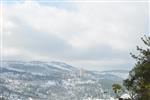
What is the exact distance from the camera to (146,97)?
34.9 meters

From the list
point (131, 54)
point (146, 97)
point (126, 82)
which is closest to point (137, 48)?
A: point (131, 54)

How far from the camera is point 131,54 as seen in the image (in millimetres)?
40125

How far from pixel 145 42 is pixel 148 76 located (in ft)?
9.93

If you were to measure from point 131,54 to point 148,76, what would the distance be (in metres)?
3.69

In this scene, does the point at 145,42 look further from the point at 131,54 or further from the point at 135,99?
the point at 135,99

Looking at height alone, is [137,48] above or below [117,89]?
above

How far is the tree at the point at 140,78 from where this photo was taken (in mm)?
36375

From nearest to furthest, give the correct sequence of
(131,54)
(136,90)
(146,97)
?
(146,97), (136,90), (131,54)

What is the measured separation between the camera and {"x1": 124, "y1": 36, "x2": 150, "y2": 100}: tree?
36.4 meters

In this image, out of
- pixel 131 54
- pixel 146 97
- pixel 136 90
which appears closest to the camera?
pixel 146 97

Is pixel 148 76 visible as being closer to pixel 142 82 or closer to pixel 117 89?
pixel 142 82

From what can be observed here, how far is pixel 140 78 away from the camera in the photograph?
37469mm

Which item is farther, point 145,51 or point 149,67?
point 145,51

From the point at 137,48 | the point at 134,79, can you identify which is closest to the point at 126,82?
the point at 134,79
